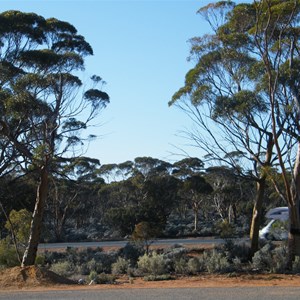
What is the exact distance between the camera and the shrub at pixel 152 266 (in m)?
18.9

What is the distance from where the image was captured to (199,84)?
23.0 m

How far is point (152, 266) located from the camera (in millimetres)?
19062

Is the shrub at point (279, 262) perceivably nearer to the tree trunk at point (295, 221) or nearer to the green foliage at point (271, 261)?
the green foliage at point (271, 261)

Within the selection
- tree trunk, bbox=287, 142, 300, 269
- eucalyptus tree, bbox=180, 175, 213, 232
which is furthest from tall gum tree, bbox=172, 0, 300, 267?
eucalyptus tree, bbox=180, 175, 213, 232

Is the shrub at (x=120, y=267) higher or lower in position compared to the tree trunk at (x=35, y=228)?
lower

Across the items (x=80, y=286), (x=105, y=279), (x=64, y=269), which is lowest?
(x=80, y=286)

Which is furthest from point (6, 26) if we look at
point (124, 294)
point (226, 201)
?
point (226, 201)

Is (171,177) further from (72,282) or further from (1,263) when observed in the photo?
(72,282)

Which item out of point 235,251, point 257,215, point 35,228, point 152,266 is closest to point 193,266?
point 152,266

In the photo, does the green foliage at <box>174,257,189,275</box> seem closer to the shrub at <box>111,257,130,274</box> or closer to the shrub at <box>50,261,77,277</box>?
the shrub at <box>111,257,130,274</box>

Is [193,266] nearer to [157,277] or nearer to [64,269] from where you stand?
[157,277]

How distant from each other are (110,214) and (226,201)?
13.2m

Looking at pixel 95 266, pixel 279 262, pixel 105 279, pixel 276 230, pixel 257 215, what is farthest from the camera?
pixel 276 230

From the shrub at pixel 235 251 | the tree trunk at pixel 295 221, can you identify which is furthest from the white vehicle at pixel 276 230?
the tree trunk at pixel 295 221
